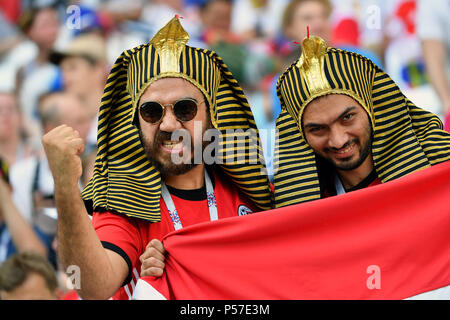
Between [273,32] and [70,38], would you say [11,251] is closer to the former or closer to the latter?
[70,38]

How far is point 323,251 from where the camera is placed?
10.2 feet

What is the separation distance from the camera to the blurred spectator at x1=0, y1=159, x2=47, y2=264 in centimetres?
559

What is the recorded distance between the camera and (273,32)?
6.52 m

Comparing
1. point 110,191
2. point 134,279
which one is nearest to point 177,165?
point 110,191

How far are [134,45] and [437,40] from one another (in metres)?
2.72

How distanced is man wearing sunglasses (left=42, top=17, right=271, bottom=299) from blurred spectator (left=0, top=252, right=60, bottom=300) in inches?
57.2

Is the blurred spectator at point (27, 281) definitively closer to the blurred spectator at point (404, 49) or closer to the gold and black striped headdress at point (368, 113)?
the gold and black striped headdress at point (368, 113)

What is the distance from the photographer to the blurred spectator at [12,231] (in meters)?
5.59

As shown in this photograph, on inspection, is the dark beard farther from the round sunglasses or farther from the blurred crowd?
the blurred crowd

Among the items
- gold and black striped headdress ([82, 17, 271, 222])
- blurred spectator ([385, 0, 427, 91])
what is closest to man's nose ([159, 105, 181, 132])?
gold and black striped headdress ([82, 17, 271, 222])

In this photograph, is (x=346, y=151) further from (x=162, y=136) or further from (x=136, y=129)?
(x=136, y=129)

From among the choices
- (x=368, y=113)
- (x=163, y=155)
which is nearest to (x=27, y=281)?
(x=163, y=155)

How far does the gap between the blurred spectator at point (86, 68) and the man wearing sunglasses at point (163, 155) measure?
2.63 meters

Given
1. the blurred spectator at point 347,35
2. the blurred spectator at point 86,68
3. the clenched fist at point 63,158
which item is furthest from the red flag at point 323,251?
the blurred spectator at point 86,68
